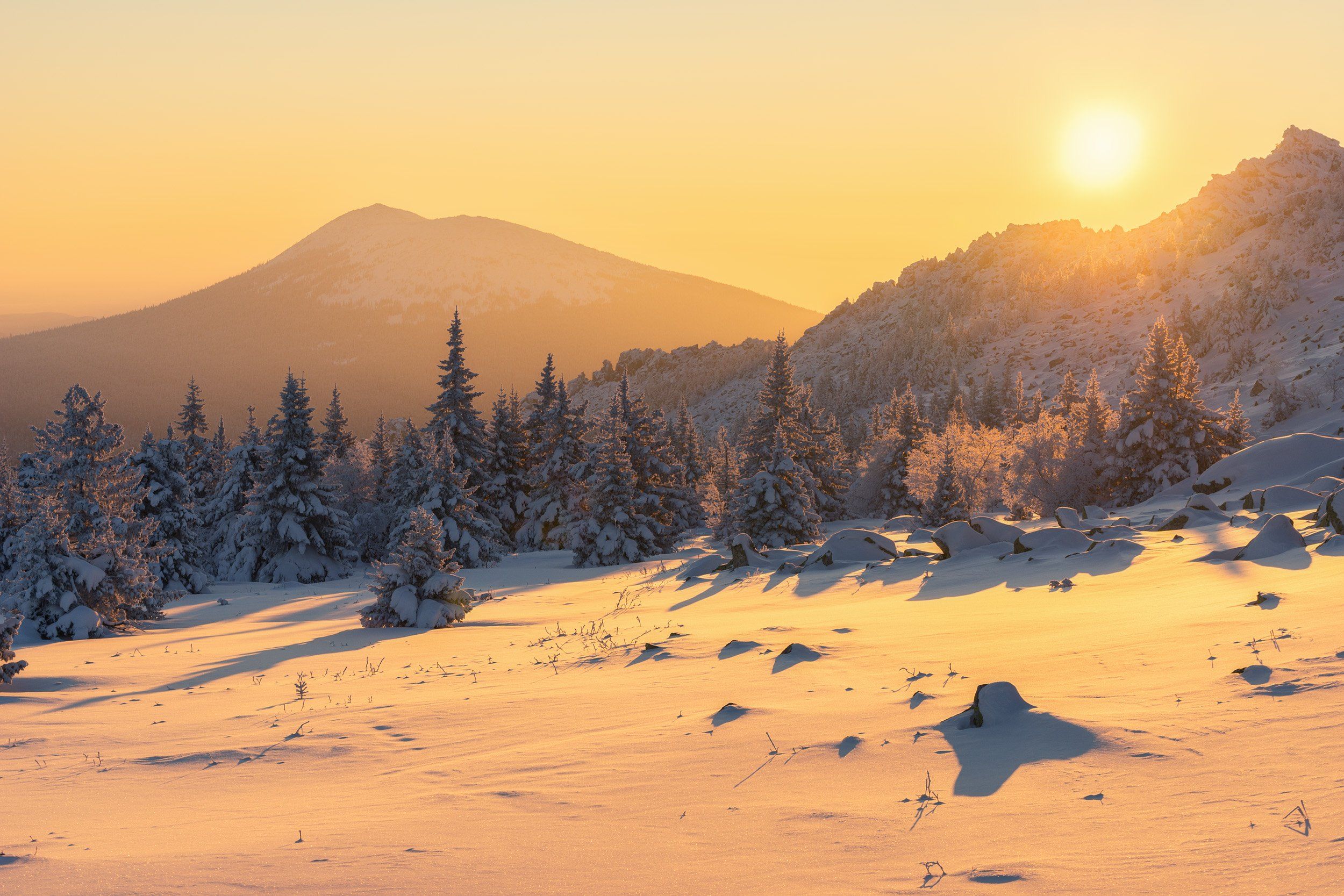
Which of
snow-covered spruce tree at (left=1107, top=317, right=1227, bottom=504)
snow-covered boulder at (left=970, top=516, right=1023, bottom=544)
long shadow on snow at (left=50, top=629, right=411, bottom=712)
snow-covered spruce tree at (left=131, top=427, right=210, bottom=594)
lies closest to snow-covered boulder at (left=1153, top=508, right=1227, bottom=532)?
snow-covered boulder at (left=970, top=516, right=1023, bottom=544)

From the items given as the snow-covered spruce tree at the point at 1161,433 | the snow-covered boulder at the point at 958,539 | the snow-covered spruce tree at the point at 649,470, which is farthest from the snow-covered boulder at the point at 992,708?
the snow-covered spruce tree at the point at 1161,433

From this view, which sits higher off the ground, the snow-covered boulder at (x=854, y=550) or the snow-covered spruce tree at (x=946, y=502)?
the snow-covered boulder at (x=854, y=550)

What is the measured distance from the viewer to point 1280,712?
5418 millimetres

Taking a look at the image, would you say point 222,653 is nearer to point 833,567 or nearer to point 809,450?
point 833,567

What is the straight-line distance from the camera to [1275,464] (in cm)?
2373

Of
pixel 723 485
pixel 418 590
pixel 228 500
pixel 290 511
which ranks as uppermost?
pixel 228 500

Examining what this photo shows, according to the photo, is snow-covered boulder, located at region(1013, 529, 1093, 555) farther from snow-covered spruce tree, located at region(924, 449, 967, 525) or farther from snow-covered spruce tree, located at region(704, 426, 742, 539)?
snow-covered spruce tree, located at region(924, 449, 967, 525)

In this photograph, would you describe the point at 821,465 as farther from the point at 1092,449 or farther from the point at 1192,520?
the point at 1192,520

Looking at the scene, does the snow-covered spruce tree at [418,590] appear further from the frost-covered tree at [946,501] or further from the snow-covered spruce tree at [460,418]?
the frost-covered tree at [946,501]

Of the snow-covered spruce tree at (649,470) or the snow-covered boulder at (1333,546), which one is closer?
the snow-covered boulder at (1333,546)

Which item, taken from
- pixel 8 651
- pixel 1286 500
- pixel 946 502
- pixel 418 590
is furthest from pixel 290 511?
pixel 1286 500

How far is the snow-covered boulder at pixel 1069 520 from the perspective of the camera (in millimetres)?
19094

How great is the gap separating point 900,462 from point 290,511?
36.5 meters

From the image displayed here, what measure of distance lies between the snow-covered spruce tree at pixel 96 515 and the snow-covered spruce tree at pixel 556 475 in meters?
20.4
